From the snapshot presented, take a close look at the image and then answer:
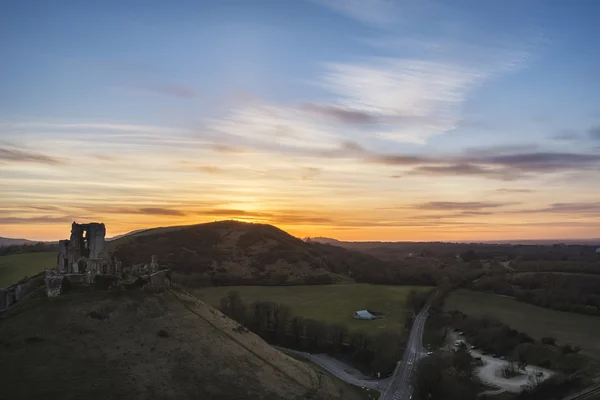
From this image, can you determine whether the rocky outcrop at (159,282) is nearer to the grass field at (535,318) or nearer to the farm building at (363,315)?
the farm building at (363,315)

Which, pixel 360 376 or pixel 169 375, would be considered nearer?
pixel 169 375

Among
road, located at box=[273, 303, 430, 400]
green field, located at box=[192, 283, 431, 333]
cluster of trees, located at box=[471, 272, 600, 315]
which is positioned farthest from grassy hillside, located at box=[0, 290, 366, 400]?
cluster of trees, located at box=[471, 272, 600, 315]

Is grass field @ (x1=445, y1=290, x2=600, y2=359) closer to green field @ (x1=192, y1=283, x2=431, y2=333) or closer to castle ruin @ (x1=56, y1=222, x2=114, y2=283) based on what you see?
green field @ (x1=192, y1=283, x2=431, y2=333)

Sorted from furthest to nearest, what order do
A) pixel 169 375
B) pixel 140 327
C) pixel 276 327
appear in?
pixel 276 327 < pixel 140 327 < pixel 169 375

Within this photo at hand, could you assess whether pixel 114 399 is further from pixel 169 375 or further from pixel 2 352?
pixel 2 352

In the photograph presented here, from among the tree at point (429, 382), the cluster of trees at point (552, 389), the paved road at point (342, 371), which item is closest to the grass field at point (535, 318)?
the cluster of trees at point (552, 389)

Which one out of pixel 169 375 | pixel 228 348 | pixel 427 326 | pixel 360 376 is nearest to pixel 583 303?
pixel 427 326
